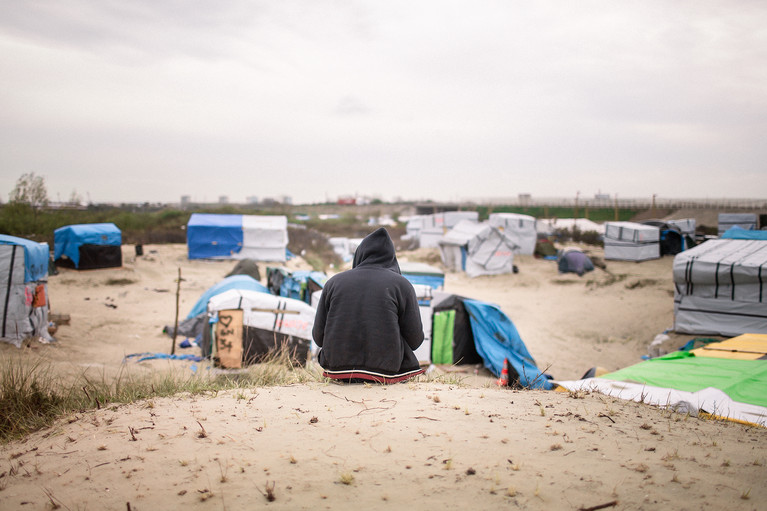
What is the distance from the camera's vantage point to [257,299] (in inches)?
353

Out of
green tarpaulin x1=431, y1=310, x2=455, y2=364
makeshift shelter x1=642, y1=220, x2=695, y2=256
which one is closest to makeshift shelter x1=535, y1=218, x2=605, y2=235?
makeshift shelter x1=642, y1=220, x2=695, y2=256

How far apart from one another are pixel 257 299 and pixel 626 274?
18.8m

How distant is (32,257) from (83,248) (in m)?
12.4

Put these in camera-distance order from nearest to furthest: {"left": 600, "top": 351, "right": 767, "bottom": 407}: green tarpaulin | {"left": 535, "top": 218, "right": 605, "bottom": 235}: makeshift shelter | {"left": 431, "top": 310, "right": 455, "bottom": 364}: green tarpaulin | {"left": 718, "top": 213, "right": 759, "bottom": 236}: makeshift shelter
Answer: {"left": 600, "top": 351, "right": 767, "bottom": 407}: green tarpaulin
{"left": 431, "top": 310, "right": 455, "bottom": 364}: green tarpaulin
{"left": 718, "top": 213, "right": 759, "bottom": 236}: makeshift shelter
{"left": 535, "top": 218, "right": 605, "bottom": 235}: makeshift shelter

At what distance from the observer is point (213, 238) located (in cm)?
2677

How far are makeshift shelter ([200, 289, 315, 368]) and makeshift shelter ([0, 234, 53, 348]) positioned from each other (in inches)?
155

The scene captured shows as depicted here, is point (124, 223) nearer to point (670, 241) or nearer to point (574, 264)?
point (574, 264)

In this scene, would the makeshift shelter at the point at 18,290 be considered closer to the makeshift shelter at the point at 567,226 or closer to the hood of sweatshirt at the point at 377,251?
the hood of sweatshirt at the point at 377,251

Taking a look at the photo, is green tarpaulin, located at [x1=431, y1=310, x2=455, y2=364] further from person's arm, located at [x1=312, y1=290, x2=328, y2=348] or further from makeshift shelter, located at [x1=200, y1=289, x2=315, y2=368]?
person's arm, located at [x1=312, y1=290, x2=328, y2=348]

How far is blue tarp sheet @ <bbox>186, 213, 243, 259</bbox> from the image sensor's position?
86.6 ft

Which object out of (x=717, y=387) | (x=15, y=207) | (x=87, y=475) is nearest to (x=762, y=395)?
(x=717, y=387)

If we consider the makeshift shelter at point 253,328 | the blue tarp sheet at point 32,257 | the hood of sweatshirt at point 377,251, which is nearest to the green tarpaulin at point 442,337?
the makeshift shelter at point 253,328

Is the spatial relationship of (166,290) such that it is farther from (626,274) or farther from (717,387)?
(626,274)

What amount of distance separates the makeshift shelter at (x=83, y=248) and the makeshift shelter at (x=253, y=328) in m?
15.0
